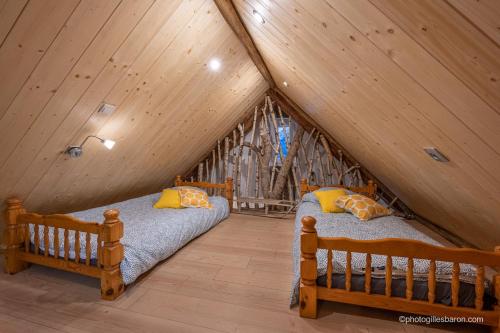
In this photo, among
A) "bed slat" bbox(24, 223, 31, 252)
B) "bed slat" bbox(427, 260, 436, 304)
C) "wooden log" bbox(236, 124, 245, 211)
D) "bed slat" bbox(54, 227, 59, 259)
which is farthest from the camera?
"wooden log" bbox(236, 124, 245, 211)

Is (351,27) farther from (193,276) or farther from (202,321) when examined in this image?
(193,276)

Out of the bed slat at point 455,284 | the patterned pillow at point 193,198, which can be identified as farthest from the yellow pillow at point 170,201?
the bed slat at point 455,284

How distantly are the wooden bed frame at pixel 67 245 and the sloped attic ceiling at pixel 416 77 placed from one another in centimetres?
203

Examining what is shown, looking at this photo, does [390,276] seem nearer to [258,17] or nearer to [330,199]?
[330,199]

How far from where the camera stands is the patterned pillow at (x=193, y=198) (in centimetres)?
360

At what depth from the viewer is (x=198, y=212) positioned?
3.47 metres

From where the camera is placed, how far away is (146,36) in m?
1.95

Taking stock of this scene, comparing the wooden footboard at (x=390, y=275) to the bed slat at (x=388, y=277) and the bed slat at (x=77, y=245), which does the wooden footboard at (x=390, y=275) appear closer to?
the bed slat at (x=388, y=277)

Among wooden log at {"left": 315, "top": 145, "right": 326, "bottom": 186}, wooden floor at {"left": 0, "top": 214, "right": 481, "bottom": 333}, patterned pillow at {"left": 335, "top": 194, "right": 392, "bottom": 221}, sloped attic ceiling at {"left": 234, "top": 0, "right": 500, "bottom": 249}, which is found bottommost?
wooden floor at {"left": 0, "top": 214, "right": 481, "bottom": 333}

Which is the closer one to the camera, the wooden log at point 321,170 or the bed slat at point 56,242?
the bed slat at point 56,242

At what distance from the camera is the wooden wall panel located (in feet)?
5.42

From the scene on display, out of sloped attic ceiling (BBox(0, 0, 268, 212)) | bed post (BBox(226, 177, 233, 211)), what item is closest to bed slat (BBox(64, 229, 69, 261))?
sloped attic ceiling (BBox(0, 0, 268, 212))

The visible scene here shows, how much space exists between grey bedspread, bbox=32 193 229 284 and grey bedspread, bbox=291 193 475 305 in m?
1.32

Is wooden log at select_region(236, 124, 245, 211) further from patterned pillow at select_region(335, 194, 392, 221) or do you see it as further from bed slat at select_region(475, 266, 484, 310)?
bed slat at select_region(475, 266, 484, 310)
